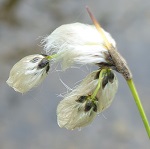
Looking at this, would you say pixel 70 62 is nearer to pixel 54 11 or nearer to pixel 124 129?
pixel 124 129

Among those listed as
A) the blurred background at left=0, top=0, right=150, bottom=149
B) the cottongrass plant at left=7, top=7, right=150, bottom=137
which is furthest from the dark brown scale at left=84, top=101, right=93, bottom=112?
the blurred background at left=0, top=0, right=150, bottom=149

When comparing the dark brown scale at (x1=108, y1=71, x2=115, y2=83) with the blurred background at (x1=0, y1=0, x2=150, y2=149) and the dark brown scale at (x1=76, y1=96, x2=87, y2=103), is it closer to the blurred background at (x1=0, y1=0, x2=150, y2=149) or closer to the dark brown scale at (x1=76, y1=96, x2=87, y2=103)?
the dark brown scale at (x1=76, y1=96, x2=87, y2=103)

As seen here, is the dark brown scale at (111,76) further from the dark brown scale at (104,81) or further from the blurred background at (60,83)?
the blurred background at (60,83)

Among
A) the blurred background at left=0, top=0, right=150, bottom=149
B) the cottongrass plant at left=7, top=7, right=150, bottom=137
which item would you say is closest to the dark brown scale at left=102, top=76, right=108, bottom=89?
the cottongrass plant at left=7, top=7, right=150, bottom=137

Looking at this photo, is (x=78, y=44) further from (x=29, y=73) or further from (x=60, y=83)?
(x=60, y=83)

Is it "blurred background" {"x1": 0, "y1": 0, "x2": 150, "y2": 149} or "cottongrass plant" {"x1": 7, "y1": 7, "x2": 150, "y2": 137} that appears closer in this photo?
"cottongrass plant" {"x1": 7, "y1": 7, "x2": 150, "y2": 137}

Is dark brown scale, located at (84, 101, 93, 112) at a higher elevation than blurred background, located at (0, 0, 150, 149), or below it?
below

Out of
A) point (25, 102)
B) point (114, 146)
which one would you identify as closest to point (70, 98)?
point (114, 146)

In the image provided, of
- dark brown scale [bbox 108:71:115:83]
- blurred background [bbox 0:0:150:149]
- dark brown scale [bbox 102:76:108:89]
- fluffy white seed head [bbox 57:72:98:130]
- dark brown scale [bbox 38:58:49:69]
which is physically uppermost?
blurred background [bbox 0:0:150:149]
